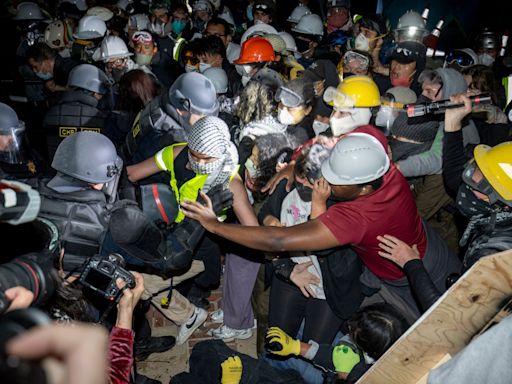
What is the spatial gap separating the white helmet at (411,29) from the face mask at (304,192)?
4360mm

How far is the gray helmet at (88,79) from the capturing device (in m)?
4.81

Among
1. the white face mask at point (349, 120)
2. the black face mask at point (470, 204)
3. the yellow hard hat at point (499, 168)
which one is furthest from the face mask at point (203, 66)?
the yellow hard hat at point (499, 168)

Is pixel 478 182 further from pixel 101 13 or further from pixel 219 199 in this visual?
pixel 101 13

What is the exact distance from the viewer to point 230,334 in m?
4.33

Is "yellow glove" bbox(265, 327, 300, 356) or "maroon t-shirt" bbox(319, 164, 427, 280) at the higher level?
"maroon t-shirt" bbox(319, 164, 427, 280)

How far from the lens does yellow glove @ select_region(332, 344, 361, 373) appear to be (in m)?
2.97

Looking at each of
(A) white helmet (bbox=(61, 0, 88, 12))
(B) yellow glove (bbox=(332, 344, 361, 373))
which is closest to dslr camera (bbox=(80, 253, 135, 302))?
(B) yellow glove (bbox=(332, 344, 361, 373))

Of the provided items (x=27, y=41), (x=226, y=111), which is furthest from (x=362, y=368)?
(x=27, y=41)

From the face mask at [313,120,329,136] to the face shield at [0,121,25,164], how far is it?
2715 mm

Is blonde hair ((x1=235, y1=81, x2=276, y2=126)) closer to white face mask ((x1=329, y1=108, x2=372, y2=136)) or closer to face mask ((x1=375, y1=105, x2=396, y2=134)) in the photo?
white face mask ((x1=329, y1=108, x2=372, y2=136))

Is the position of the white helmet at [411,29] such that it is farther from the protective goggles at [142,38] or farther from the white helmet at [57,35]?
the white helmet at [57,35]

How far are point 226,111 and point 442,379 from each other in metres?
4.07

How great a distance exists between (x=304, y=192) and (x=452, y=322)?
1.58 metres

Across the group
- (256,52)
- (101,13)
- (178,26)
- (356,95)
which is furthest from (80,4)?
(356,95)
